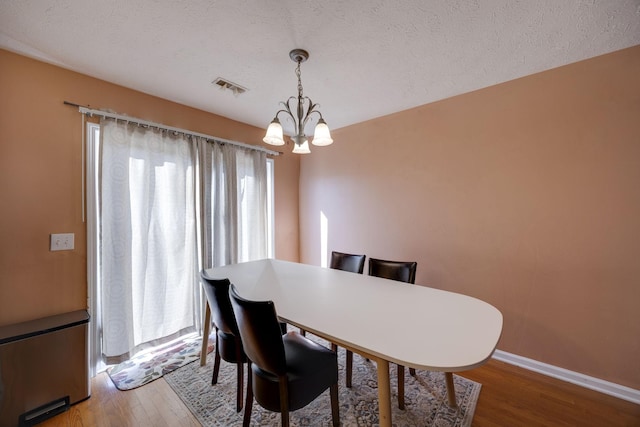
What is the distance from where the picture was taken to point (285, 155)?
3625 millimetres

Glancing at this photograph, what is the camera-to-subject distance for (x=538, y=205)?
78.7 inches

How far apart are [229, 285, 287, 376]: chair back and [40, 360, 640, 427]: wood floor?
3.05 ft

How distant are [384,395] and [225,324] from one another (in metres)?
1.04

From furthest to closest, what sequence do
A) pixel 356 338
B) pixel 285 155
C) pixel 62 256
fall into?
pixel 285 155 → pixel 62 256 → pixel 356 338

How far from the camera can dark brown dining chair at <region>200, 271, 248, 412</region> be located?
1.49 meters

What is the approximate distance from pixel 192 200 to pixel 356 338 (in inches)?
89.1

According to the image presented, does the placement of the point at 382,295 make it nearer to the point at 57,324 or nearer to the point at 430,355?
the point at 430,355

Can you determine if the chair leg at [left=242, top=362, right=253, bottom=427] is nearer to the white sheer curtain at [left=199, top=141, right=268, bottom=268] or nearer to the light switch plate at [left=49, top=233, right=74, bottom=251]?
the white sheer curtain at [left=199, top=141, right=268, bottom=268]

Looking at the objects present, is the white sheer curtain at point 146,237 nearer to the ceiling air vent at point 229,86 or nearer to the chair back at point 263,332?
the ceiling air vent at point 229,86

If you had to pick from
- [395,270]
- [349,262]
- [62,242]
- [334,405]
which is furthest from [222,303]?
[62,242]

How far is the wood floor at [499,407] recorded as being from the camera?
5.02 ft

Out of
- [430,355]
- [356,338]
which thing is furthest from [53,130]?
[430,355]

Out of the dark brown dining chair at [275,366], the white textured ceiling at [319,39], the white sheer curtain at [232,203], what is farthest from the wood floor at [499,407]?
the white textured ceiling at [319,39]

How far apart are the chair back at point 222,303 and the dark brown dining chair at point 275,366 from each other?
276 millimetres
